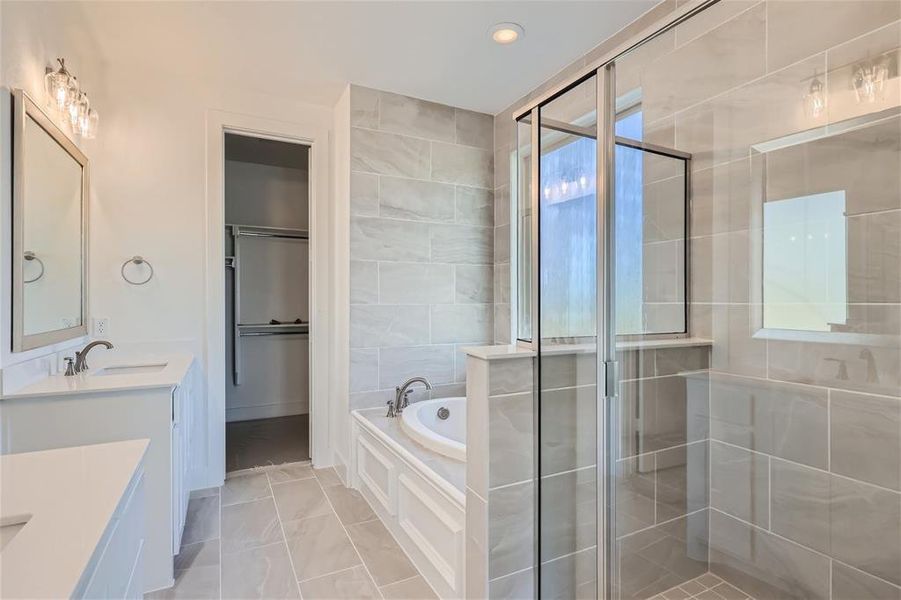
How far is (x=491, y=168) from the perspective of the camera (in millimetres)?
3383

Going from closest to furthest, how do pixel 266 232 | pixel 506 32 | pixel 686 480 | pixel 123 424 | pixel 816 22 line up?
pixel 816 22, pixel 123 424, pixel 686 480, pixel 506 32, pixel 266 232

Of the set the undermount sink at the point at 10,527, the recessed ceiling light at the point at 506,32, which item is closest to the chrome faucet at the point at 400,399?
the recessed ceiling light at the point at 506,32

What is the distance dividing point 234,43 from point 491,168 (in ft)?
5.84

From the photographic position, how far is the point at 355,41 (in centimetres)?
240

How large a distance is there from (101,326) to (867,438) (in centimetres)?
352

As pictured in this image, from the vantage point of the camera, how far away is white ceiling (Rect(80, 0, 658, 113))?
7.03 ft

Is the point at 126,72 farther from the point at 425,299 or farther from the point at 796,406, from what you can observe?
the point at 796,406

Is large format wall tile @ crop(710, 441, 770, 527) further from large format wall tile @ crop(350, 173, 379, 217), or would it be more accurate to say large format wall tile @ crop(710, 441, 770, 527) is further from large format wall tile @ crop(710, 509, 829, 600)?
large format wall tile @ crop(350, 173, 379, 217)

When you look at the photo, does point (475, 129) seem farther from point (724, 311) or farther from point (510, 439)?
point (510, 439)

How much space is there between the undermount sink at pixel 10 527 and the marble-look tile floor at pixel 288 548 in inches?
52.1

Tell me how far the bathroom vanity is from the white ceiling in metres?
1.72

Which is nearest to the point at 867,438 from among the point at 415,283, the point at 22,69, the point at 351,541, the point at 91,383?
the point at 351,541

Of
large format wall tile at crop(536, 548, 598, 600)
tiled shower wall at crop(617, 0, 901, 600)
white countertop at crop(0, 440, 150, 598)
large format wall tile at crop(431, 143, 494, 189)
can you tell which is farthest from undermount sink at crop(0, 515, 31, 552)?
large format wall tile at crop(431, 143, 494, 189)

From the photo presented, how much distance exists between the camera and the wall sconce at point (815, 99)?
156 centimetres
